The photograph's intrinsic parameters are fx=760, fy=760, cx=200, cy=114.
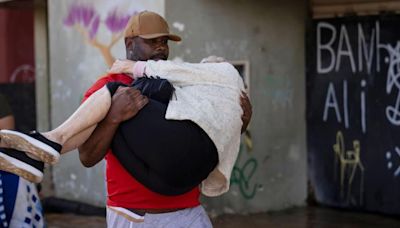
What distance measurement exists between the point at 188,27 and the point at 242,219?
1.94 m

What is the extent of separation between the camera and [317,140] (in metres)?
7.96

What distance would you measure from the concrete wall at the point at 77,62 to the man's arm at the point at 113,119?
4.40m

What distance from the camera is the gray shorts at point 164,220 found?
11.0 ft

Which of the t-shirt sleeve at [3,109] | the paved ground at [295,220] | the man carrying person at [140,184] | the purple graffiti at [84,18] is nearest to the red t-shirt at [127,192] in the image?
the man carrying person at [140,184]

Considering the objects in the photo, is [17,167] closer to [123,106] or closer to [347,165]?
[123,106]

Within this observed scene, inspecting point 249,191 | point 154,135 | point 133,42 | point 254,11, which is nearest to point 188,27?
point 254,11

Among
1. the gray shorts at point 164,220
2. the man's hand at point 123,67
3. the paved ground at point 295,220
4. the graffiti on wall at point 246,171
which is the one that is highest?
the man's hand at point 123,67

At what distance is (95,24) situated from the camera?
786 cm

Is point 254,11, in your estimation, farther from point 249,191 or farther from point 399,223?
point 399,223

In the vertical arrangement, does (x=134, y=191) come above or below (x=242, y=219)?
above

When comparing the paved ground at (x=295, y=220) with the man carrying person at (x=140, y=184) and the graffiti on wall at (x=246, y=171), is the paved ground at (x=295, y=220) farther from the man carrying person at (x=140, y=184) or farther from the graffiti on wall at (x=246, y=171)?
the man carrying person at (x=140, y=184)

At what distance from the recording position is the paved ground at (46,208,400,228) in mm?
7207

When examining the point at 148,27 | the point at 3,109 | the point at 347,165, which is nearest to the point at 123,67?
the point at 148,27

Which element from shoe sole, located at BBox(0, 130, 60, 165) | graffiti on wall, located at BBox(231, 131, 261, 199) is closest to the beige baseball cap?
shoe sole, located at BBox(0, 130, 60, 165)
